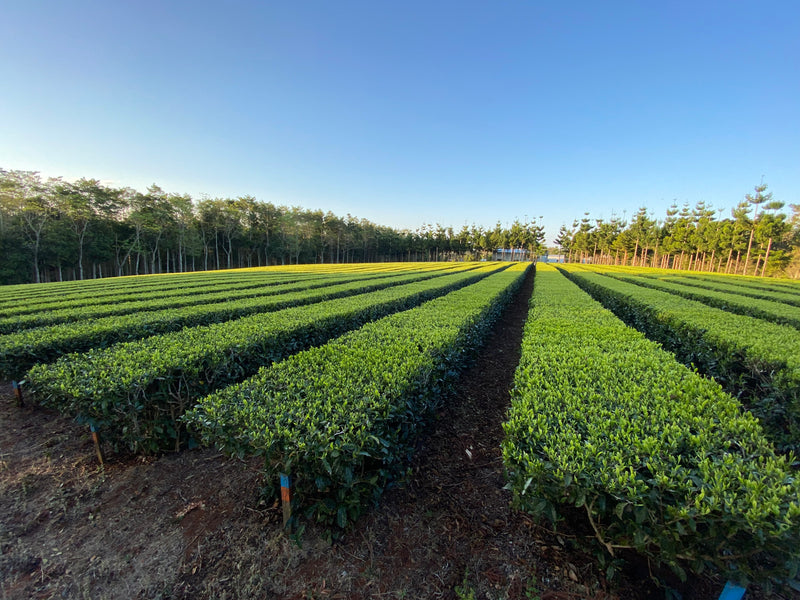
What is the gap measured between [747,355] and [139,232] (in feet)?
158

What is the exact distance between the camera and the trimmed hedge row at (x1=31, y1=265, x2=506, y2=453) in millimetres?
2988

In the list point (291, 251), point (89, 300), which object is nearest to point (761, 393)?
point (89, 300)

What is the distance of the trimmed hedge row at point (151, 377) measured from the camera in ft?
9.80

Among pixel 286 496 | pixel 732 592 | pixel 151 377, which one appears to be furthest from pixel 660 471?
pixel 151 377

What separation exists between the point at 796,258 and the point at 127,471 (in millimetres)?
67697

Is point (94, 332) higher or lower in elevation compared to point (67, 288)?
higher

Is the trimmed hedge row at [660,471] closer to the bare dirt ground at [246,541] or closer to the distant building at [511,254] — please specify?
the bare dirt ground at [246,541]

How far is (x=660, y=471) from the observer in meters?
1.77

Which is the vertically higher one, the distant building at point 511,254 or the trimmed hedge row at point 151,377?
the distant building at point 511,254

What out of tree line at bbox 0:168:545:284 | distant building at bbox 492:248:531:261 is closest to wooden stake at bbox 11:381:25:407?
tree line at bbox 0:168:545:284

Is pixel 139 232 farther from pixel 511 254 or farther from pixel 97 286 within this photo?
pixel 511 254

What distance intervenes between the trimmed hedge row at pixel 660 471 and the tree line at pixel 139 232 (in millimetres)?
43303

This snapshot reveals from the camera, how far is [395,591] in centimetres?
217

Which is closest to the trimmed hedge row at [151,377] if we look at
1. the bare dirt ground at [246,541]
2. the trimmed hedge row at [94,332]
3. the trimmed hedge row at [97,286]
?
the bare dirt ground at [246,541]
